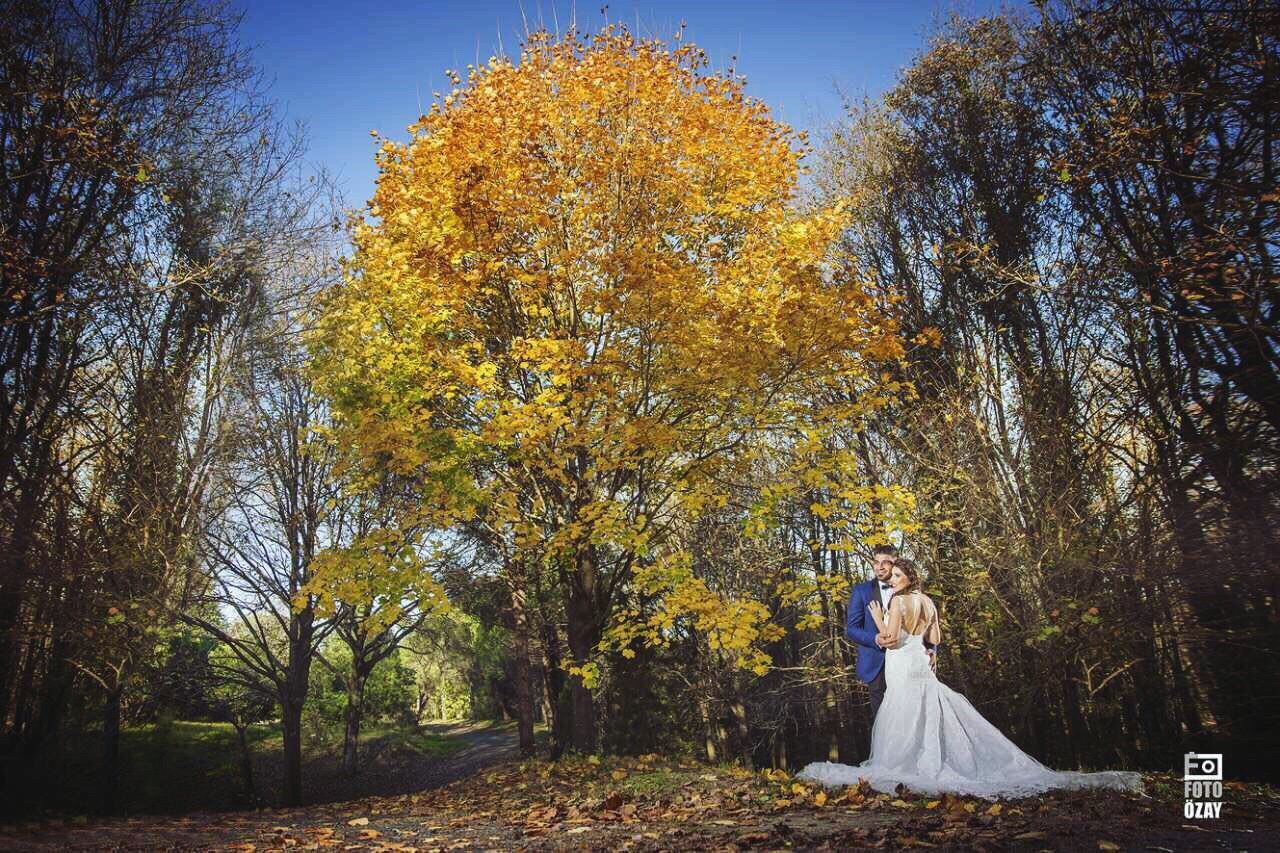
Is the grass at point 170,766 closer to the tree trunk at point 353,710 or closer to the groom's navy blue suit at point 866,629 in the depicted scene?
the tree trunk at point 353,710

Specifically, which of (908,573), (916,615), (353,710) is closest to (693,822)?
(916,615)

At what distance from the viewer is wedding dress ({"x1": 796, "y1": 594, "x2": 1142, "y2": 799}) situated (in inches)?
217

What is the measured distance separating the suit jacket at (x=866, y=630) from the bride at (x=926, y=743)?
11 centimetres

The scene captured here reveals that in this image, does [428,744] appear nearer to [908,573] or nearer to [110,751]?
[110,751]

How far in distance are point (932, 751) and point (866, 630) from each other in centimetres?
113

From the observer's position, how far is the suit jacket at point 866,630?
6766 mm

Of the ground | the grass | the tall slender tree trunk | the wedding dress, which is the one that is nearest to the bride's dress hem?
the wedding dress

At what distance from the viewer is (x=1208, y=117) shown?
23.2 feet

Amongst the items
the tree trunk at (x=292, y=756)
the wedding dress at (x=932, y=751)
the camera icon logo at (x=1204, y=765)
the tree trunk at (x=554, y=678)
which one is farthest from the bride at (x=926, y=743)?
the tree trunk at (x=554, y=678)

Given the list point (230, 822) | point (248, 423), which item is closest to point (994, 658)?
point (230, 822)

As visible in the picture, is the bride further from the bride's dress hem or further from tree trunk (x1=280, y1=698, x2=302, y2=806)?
tree trunk (x1=280, y1=698, x2=302, y2=806)

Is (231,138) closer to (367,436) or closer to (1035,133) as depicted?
(367,436)

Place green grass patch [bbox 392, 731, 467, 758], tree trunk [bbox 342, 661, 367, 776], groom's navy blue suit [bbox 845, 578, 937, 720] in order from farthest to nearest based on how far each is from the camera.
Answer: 1. green grass patch [bbox 392, 731, 467, 758]
2. tree trunk [bbox 342, 661, 367, 776]
3. groom's navy blue suit [bbox 845, 578, 937, 720]

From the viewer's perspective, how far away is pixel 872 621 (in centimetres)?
681
